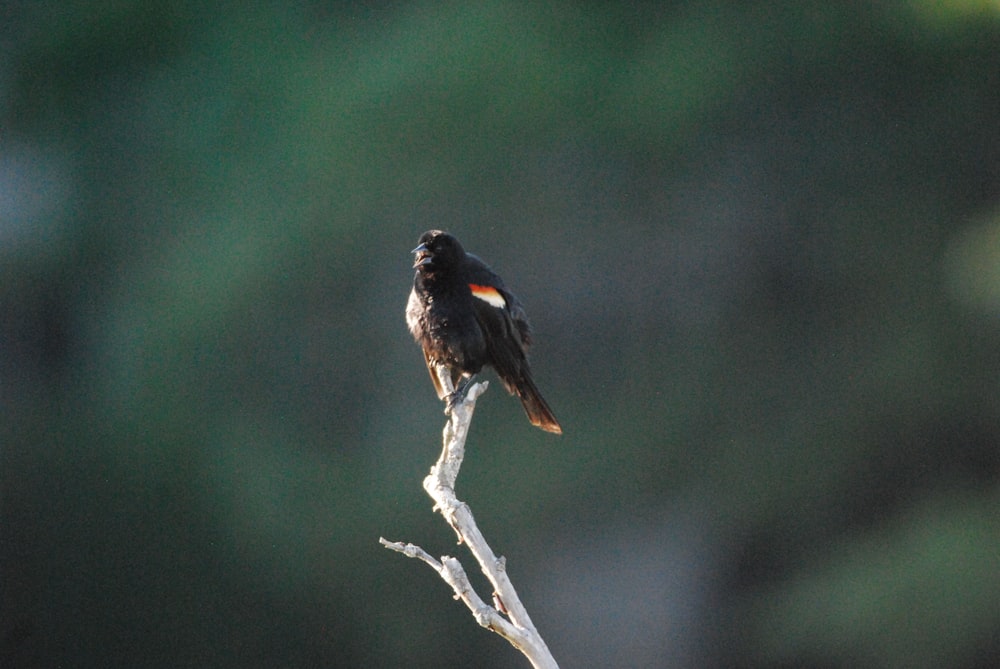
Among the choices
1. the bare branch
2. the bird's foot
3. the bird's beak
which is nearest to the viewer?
the bare branch

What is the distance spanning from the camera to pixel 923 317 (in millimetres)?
4242

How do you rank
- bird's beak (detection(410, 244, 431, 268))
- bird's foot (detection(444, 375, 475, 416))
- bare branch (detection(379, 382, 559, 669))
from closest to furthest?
bare branch (detection(379, 382, 559, 669))
bird's foot (detection(444, 375, 475, 416))
bird's beak (detection(410, 244, 431, 268))

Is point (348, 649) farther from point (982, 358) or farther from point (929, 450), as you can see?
point (982, 358)

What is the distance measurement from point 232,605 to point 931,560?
2.63 m

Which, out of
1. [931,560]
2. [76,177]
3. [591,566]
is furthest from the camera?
[76,177]

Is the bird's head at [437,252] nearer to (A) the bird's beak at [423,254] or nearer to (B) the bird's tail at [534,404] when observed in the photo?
(A) the bird's beak at [423,254]

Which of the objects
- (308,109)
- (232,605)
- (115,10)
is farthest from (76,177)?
(232,605)

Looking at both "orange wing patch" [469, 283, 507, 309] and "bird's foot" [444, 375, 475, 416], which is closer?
"bird's foot" [444, 375, 475, 416]

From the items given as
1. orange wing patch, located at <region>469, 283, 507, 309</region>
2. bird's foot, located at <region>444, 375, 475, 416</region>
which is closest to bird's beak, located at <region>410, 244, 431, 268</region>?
orange wing patch, located at <region>469, 283, 507, 309</region>

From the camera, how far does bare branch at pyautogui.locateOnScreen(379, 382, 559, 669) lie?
1810 millimetres

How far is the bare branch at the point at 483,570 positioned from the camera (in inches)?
71.2

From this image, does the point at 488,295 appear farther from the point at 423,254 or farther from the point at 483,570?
the point at 483,570

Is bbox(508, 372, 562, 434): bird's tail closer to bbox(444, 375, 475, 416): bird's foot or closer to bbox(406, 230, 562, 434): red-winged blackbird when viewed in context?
bbox(406, 230, 562, 434): red-winged blackbird

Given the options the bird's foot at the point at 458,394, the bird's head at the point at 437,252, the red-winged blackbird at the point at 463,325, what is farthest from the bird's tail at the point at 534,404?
the bird's head at the point at 437,252
